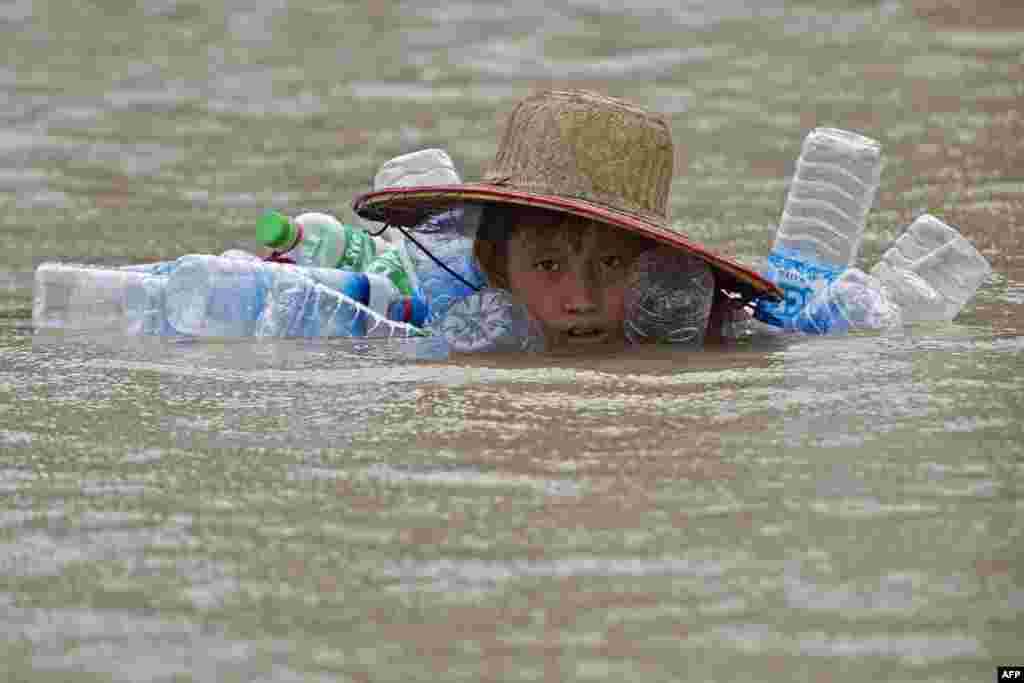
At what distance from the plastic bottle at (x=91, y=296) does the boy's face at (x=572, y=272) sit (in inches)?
43.4

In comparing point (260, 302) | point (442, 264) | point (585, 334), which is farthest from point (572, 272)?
point (260, 302)

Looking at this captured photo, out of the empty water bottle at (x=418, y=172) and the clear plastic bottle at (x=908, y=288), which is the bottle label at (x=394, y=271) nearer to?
the empty water bottle at (x=418, y=172)

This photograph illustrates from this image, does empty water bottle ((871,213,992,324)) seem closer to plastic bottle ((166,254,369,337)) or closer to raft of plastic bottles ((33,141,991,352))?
raft of plastic bottles ((33,141,991,352))

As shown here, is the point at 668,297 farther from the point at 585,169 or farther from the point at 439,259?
the point at 439,259

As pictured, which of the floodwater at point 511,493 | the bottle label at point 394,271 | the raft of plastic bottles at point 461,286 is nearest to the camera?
the floodwater at point 511,493

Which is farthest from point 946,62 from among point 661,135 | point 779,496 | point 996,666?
point 996,666

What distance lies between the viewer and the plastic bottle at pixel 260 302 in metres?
5.33

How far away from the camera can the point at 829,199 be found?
567cm

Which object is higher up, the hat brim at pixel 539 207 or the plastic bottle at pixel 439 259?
the hat brim at pixel 539 207

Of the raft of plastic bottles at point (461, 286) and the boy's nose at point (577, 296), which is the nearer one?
the boy's nose at point (577, 296)

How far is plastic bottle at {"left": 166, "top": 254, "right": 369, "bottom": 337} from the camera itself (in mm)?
5332

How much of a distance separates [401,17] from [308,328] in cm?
822

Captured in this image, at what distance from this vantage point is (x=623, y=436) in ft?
13.3

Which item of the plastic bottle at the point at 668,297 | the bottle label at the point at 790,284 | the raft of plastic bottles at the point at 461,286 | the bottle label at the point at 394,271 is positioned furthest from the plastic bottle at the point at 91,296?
the bottle label at the point at 790,284
